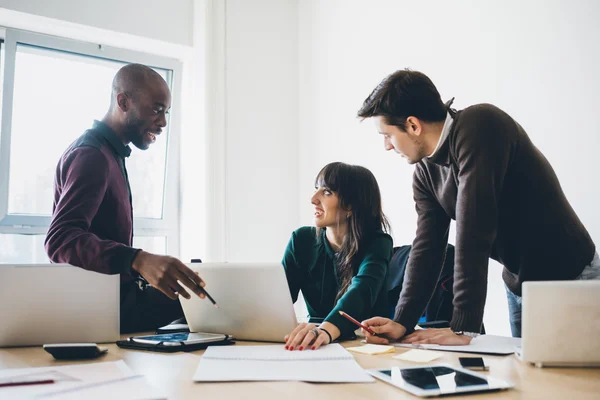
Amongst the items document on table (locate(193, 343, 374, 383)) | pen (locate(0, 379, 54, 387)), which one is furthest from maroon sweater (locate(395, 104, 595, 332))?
pen (locate(0, 379, 54, 387))

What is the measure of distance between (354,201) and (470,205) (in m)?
0.67

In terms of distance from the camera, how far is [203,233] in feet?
10.9

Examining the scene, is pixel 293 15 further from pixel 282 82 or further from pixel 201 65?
pixel 201 65

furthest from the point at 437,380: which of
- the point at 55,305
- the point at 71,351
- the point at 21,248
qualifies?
the point at 21,248

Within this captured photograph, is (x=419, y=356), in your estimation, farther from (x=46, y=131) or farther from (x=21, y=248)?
(x=46, y=131)

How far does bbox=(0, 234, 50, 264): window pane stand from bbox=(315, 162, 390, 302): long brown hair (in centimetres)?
182

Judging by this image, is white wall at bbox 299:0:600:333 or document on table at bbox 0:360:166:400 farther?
white wall at bbox 299:0:600:333

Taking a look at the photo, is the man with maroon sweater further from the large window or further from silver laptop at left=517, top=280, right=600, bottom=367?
the large window

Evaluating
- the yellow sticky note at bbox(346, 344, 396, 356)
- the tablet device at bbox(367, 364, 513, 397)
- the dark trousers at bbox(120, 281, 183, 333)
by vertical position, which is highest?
the dark trousers at bbox(120, 281, 183, 333)

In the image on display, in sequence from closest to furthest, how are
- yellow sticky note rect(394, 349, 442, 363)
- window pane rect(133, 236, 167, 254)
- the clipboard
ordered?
yellow sticky note rect(394, 349, 442, 363) < the clipboard < window pane rect(133, 236, 167, 254)

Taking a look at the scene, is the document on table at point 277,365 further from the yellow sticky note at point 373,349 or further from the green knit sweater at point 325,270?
the green knit sweater at point 325,270

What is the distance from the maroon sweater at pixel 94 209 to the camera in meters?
1.46

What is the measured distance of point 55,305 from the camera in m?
1.39

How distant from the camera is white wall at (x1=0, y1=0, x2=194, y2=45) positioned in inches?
117
